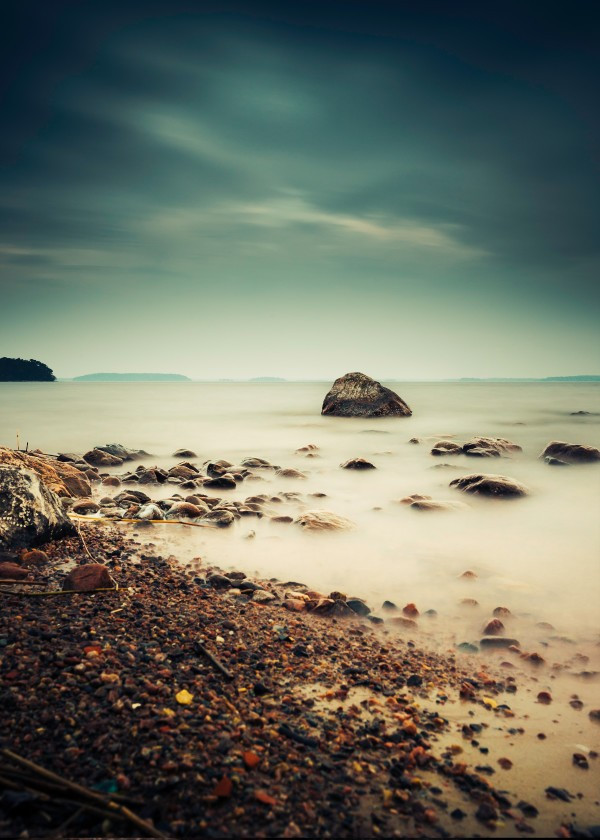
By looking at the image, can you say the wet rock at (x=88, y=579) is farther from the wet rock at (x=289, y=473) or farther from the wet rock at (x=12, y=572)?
the wet rock at (x=289, y=473)

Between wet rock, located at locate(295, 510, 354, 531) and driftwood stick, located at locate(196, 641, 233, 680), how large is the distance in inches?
116

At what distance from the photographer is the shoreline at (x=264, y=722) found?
178 centimetres

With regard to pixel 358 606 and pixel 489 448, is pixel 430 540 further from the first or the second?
pixel 489 448

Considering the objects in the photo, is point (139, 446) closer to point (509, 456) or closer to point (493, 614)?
point (509, 456)

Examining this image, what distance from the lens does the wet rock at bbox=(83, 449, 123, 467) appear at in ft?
33.6

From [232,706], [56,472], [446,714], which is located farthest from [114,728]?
[56,472]

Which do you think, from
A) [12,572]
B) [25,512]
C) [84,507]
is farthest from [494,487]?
[12,572]

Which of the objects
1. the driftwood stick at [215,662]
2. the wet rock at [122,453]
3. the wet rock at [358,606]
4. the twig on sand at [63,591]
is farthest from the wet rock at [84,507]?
the wet rock at [122,453]

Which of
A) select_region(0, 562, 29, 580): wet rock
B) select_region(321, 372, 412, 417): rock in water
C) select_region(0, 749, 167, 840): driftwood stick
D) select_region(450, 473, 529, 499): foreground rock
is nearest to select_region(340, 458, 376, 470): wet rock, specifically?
select_region(450, 473, 529, 499): foreground rock

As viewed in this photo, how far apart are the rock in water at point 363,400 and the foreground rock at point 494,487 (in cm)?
1242

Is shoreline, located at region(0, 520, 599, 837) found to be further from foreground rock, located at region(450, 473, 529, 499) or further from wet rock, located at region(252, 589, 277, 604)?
foreground rock, located at region(450, 473, 529, 499)

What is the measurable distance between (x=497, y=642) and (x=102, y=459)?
28.6 feet

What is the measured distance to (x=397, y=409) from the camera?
21.1 metres

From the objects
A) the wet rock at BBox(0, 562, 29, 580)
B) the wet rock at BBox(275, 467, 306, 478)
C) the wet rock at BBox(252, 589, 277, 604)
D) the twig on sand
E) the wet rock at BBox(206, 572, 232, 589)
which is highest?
the wet rock at BBox(0, 562, 29, 580)
